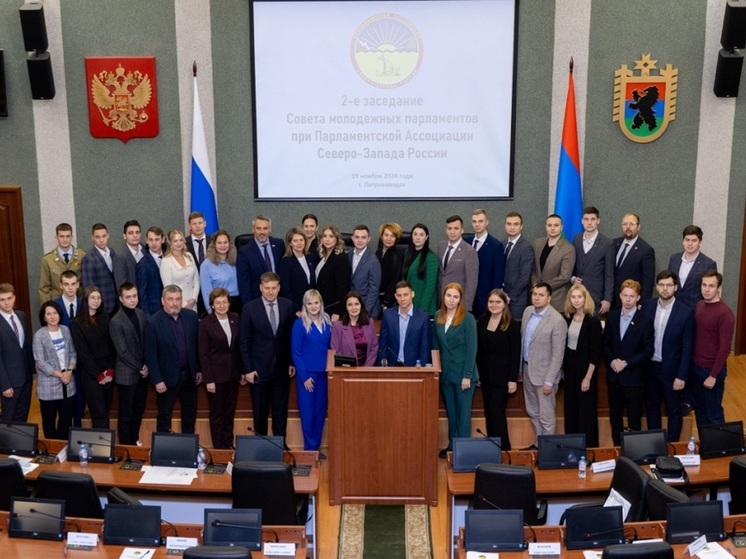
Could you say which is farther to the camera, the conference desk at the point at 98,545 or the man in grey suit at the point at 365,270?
the man in grey suit at the point at 365,270

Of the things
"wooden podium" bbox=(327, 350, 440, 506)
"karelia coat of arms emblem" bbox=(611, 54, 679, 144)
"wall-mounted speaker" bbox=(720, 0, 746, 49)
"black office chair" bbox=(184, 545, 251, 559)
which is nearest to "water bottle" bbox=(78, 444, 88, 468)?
"wooden podium" bbox=(327, 350, 440, 506)

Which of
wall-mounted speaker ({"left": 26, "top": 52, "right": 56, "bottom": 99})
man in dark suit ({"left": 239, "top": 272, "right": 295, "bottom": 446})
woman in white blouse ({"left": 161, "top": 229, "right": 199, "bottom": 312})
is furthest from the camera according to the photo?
wall-mounted speaker ({"left": 26, "top": 52, "right": 56, "bottom": 99})

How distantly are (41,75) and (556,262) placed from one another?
534 centimetres

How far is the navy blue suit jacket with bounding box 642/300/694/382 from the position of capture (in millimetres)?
6754

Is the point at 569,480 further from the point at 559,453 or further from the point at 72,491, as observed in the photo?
the point at 72,491

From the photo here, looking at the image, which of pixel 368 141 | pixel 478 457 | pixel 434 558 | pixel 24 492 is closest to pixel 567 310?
→ pixel 478 457

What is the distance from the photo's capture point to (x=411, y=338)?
686 centimetres

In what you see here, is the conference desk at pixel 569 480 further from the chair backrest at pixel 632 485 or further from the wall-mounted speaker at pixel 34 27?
the wall-mounted speaker at pixel 34 27

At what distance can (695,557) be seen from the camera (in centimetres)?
473

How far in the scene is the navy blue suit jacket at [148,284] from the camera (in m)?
7.71

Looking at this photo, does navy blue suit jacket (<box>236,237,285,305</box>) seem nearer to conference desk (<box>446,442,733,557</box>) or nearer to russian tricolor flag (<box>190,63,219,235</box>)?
russian tricolor flag (<box>190,63,219,235</box>)

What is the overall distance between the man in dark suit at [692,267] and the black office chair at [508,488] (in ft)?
9.56

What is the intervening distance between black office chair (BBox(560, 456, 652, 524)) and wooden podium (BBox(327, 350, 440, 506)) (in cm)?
136

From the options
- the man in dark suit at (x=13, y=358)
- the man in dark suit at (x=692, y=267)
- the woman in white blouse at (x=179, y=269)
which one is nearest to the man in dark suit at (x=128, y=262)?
the woman in white blouse at (x=179, y=269)
